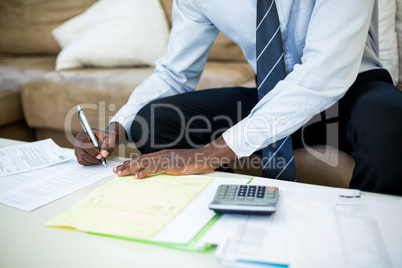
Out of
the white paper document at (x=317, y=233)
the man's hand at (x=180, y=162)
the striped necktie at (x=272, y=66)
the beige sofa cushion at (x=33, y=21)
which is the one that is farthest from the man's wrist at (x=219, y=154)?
the beige sofa cushion at (x=33, y=21)

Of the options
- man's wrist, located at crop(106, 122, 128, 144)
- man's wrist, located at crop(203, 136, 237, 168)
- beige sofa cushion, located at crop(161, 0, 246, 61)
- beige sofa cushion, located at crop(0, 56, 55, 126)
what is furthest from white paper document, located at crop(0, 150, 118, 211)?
beige sofa cushion, located at crop(161, 0, 246, 61)

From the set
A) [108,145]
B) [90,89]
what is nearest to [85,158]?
[108,145]

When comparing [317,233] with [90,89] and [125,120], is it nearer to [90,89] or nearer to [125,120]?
[125,120]

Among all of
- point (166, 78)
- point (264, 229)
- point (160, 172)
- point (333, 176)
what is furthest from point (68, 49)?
point (264, 229)

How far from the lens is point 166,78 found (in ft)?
4.00

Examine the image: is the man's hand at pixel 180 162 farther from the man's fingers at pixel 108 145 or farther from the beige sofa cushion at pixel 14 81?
the beige sofa cushion at pixel 14 81

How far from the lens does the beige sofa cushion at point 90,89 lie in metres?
1.56

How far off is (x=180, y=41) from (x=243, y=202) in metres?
0.71

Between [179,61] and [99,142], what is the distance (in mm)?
386

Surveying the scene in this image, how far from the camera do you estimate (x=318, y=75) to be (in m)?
0.80

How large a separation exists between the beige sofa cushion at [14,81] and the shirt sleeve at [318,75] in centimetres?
131

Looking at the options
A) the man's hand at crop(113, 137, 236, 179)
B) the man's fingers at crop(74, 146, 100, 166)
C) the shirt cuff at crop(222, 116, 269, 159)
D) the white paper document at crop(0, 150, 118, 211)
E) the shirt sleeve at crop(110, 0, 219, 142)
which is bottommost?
the white paper document at crop(0, 150, 118, 211)

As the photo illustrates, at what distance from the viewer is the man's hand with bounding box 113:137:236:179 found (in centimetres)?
83

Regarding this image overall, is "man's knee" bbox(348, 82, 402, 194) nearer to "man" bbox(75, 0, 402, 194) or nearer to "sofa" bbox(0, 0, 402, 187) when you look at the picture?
"man" bbox(75, 0, 402, 194)
